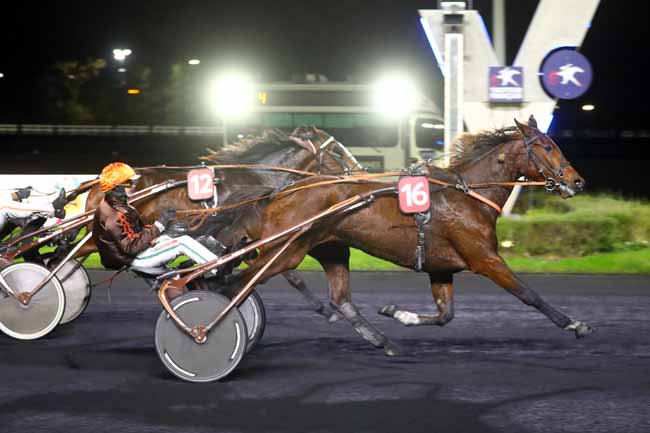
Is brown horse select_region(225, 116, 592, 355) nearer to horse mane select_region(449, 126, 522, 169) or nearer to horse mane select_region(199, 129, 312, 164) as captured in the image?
horse mane select_region(449, 126, 522, 169)

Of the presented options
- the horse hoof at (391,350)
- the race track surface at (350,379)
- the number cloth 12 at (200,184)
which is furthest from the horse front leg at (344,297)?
the number cloth 12 at (200,184)

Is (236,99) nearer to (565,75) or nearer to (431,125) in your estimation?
(431,125)

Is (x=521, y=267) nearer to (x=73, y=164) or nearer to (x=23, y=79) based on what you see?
(x=73, y=164)

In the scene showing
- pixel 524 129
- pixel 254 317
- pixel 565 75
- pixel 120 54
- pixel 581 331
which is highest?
pixel 120 54

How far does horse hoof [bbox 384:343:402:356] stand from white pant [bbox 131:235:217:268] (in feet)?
4.56

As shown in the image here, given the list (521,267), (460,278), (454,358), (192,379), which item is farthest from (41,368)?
(521,267)

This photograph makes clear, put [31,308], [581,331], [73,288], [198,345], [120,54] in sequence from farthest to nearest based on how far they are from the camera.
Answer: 1. [120,54]
2. [73,288]
3. [31,308]
4. [581,331]
5. [198,345]

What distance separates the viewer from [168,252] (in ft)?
21.1

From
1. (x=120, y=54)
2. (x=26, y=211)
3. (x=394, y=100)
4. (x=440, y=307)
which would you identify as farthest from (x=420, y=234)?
(x=120, y=54)

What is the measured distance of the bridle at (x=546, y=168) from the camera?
7.39 metres

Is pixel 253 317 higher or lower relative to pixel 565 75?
lower

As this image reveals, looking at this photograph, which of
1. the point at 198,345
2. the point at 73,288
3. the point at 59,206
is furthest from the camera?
the point at 59,206

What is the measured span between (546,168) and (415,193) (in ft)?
3.69

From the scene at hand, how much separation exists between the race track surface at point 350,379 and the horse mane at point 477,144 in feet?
4.41
